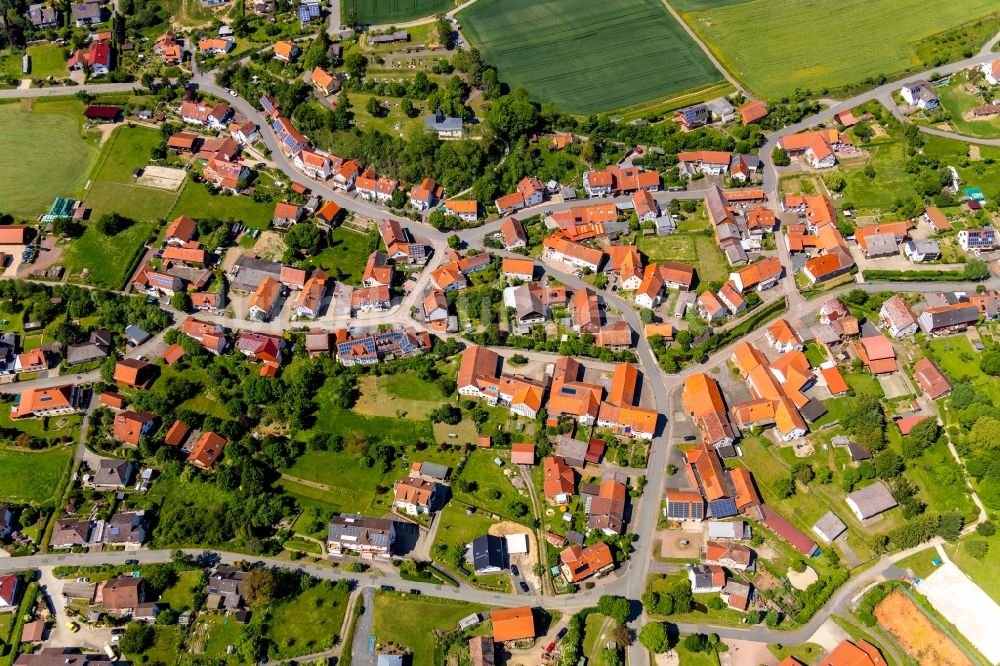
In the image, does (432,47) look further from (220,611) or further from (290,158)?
(220,611)

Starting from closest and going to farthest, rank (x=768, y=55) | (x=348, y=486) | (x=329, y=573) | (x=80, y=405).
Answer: (x=329, y=573) → (x=348, y=486) → (x=80, y=405) → (x=768, y=55)

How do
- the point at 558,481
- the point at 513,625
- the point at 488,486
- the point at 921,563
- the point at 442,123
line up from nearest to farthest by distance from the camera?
the point at 513,625 → the point at 921,563 → the point at 558,481 → the point at 488,486 → the point at 442,123

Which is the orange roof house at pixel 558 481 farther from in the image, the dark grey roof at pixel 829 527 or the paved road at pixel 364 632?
the dark grey roof at pixel 829 527

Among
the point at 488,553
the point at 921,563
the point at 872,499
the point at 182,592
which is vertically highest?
the point at 872,499

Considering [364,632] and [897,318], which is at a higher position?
[897,318]

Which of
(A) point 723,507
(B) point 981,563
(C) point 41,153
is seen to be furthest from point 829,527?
(C) point 41,153

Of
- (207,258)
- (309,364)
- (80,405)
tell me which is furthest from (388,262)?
(80,405)

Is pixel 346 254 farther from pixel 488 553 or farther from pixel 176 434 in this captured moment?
pixel 488 553
